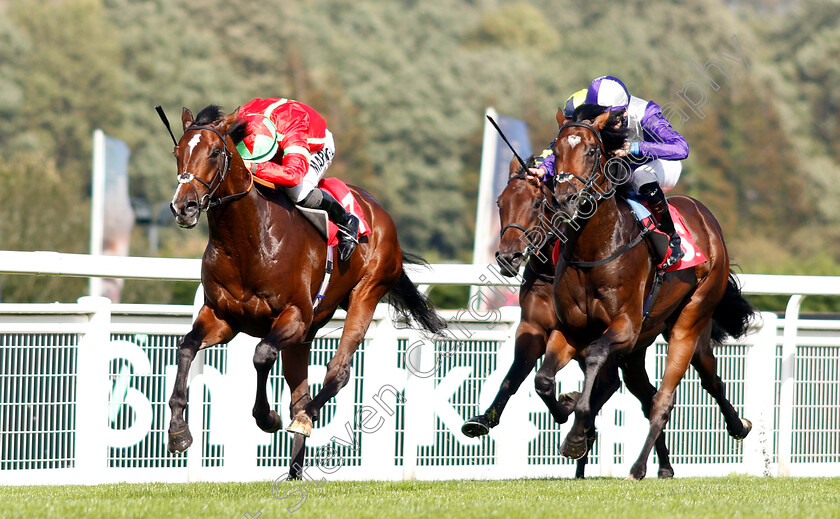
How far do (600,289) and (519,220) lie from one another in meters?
0.53

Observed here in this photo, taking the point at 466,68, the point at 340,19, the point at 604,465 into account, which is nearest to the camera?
the point at 604,465

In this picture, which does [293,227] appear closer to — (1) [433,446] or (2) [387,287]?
(2) [387,287]

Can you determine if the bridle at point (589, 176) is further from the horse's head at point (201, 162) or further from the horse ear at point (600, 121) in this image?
the horse's head at point (201, 162)

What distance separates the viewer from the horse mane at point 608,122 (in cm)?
514

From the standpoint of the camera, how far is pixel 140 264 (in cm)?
574

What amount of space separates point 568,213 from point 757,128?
36.6 meters

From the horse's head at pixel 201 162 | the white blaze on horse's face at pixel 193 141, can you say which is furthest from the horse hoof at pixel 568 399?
the white blaze on horse's face at pixel 193 141

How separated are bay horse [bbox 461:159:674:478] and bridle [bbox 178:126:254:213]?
1226 mm

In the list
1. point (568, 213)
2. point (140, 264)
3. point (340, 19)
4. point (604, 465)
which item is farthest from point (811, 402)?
point (340, 19)

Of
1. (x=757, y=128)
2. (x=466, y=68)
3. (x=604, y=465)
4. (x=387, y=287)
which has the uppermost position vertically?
(x=466, y=68)

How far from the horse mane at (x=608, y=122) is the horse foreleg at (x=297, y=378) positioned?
194 cm

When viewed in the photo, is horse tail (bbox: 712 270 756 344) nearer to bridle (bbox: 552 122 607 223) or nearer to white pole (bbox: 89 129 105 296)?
bridle (bbox: 552 122 607 223)

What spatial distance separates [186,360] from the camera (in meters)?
4.89

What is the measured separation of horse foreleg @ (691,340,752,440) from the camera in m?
6.30
